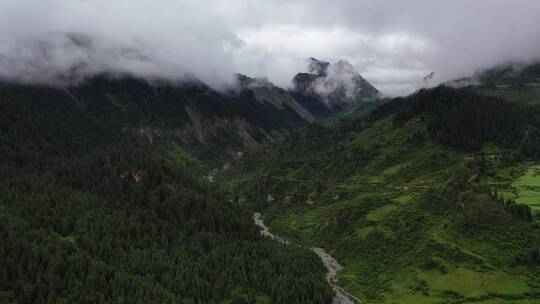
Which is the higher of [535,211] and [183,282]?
[535,211]

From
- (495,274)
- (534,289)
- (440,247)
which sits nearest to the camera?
(534,289)

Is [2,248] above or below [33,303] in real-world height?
above

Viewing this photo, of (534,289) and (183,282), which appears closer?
(534,289)

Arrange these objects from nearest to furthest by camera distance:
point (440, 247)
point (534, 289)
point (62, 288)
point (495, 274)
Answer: point (534, 289), point (495, 274), point (62, 288), point (440, 247)

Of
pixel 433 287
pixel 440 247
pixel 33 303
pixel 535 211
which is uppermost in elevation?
pixel 535 211

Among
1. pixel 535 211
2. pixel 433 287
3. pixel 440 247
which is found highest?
pixel 535 211

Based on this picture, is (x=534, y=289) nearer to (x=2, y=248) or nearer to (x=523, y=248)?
(x=523, y=248)

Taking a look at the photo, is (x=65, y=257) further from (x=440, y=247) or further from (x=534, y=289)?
(x=534, y=289)

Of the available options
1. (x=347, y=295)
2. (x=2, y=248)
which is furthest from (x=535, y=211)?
(x=2, y=248)

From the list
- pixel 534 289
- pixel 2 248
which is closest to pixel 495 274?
pixel 534 289

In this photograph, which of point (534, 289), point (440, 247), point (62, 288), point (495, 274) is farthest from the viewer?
point (440, 247)
